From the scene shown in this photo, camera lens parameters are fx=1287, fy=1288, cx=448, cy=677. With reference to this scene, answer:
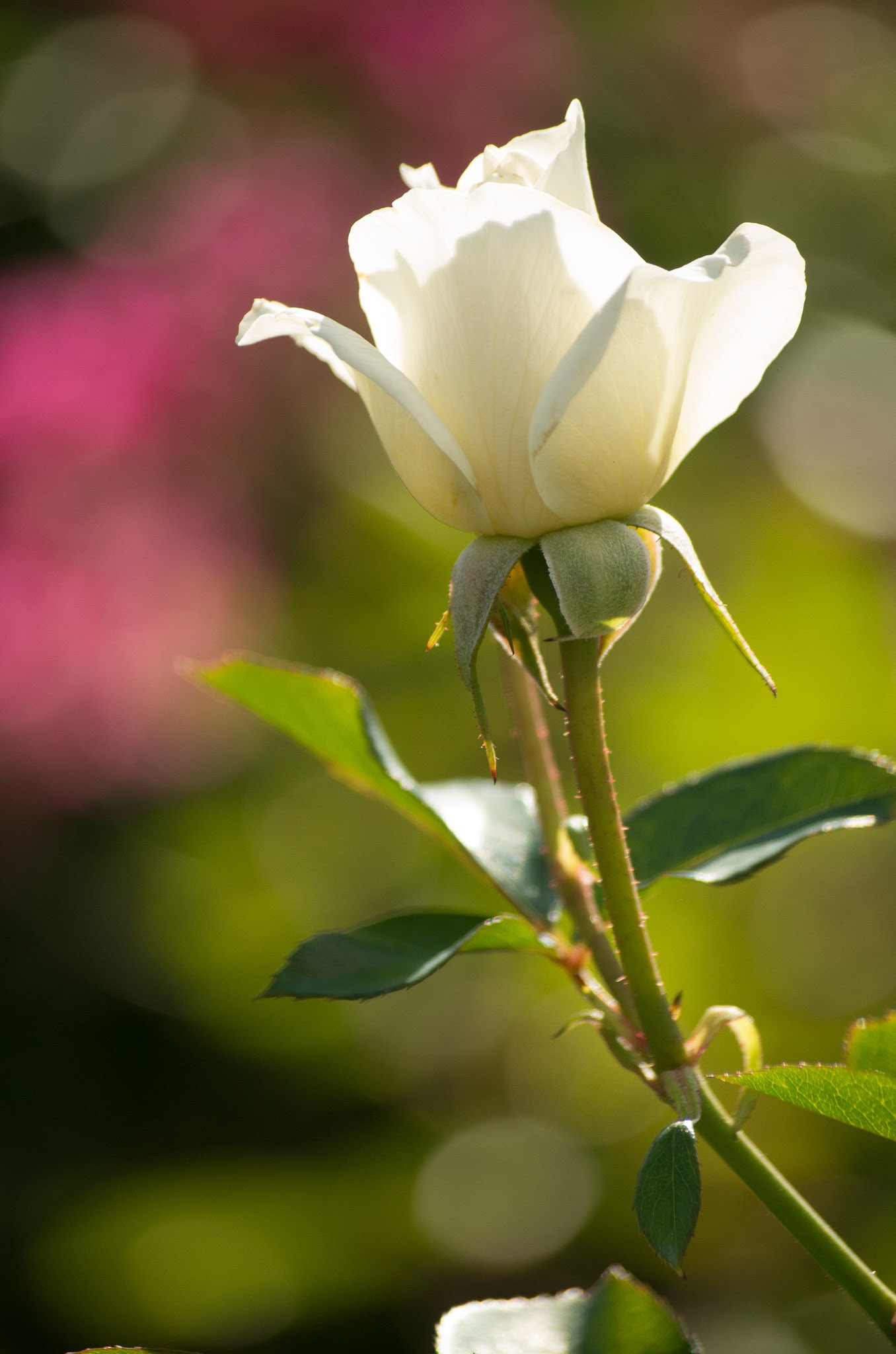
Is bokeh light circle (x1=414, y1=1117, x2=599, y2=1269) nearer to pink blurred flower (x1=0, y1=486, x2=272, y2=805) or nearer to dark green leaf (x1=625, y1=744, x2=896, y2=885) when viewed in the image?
pink blurred flower (x1=0, y1=486, x2=272, y2=805)

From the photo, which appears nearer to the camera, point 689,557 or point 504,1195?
point 689,557

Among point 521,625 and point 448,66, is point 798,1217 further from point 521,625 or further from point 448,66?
point 448,66

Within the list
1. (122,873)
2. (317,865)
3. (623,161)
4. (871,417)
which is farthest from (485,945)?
(623,161)

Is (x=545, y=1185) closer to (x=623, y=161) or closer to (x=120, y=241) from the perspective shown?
(x=120, y=241)

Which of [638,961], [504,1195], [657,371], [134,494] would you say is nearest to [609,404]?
[657,371]

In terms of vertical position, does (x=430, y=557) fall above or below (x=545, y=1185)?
above

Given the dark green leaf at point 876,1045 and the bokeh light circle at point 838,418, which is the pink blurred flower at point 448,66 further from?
the dark green leaf at point 876,1045

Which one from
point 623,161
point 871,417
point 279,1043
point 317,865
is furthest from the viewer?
point 623,161
